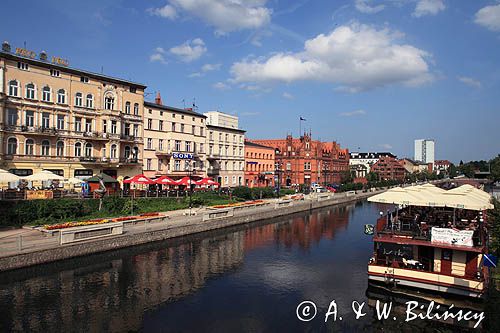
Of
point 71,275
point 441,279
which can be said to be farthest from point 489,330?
point 71,275

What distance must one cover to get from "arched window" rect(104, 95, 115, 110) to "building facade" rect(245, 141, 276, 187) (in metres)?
31.6

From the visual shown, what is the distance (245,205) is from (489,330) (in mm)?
32446

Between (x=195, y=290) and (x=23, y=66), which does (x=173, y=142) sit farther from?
(x=195, y=290)

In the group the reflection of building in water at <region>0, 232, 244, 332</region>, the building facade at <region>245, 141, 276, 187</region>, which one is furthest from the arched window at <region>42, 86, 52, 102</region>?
the building facade at <region>245, 141, 276, 187</region>

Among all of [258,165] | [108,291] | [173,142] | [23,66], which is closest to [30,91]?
[23,66]

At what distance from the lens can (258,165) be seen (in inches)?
3046

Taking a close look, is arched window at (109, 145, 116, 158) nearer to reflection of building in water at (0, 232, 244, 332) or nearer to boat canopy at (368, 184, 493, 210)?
reflection of building in water at (0, 232, 244, 332)

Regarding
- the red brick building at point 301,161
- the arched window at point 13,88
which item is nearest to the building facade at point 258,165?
the red brick building at point 301,161

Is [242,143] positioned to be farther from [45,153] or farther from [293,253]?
[293,253]

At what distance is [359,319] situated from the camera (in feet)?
57.2

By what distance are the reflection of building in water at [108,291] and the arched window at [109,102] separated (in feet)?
85.3

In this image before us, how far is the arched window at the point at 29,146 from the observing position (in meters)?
39.0

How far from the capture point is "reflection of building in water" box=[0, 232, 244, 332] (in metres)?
16.0

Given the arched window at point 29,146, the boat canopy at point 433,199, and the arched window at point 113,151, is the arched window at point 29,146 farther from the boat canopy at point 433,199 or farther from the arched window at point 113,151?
the boat canopy at point 433,199
